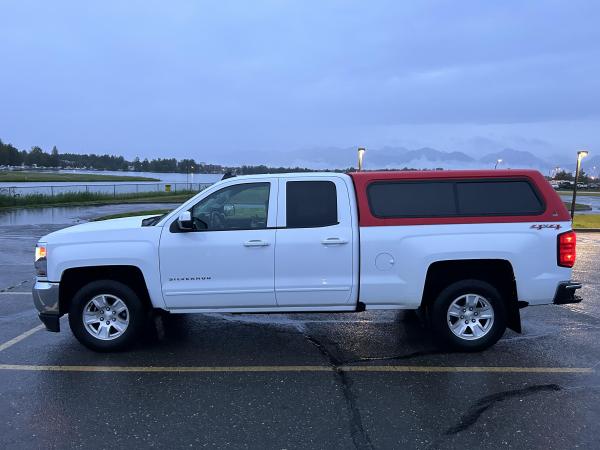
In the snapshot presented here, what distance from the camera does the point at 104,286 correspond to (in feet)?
16.9

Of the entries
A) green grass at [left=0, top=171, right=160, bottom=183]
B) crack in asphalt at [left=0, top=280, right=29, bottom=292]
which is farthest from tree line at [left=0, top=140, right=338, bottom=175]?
crack in asphalt at [left=0, top=280, right=29, bottom=292]

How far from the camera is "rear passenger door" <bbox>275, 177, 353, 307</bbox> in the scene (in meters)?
5.07

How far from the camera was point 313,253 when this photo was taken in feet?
16.7

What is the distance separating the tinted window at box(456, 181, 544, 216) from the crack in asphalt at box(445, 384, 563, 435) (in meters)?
1.71

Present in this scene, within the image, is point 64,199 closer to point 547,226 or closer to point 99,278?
point 99,278

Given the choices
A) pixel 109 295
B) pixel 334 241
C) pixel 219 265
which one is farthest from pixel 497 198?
pixel 109 295

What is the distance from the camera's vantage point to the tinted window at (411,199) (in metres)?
5.14

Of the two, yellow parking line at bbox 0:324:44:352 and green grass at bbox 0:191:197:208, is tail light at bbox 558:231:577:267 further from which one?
green grass at bbox 0:191:197:208

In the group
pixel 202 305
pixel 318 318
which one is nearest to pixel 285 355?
pixel 202 305

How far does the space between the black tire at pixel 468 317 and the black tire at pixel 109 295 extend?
3.12m

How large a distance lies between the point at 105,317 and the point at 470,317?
387cm

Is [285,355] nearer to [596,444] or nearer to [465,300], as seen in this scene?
[465,300]

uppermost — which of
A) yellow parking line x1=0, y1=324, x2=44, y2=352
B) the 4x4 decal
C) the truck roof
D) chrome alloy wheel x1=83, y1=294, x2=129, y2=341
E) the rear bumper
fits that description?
the truck roof

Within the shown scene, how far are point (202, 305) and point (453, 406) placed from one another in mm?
2611
